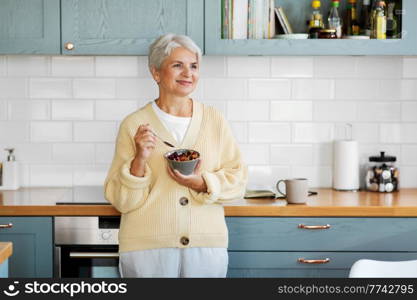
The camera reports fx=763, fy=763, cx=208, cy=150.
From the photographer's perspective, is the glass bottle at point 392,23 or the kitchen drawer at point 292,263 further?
the glass bottle at point 392,23

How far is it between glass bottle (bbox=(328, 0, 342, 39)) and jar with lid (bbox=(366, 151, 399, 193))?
66cm

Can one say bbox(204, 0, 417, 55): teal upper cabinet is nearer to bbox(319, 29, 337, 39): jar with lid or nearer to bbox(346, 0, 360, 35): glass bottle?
bbox(319, 29, 337, 39): jar with lid

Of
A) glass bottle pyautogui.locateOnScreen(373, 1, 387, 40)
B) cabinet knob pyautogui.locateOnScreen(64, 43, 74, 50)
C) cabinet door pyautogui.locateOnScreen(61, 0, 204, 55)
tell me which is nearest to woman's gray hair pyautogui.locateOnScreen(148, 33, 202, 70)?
cabinet door pyautogui.locateOnScreen(61, 0, 204, 55)

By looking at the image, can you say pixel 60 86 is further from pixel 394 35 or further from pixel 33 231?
pixel 394 35

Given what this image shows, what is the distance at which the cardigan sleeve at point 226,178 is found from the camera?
3.06 m

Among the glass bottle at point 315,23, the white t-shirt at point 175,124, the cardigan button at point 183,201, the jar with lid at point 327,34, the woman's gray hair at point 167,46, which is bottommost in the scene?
the cardigan button at point 183,201

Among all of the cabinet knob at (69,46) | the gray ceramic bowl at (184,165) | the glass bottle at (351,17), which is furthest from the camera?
the glass bottle at (351,17)

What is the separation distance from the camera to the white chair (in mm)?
2377

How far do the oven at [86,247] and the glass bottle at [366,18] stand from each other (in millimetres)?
1535

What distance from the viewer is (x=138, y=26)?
11.9 feet

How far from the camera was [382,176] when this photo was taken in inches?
153

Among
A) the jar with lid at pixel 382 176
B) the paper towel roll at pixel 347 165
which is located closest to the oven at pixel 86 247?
the paper towel roll at pixel 347 165

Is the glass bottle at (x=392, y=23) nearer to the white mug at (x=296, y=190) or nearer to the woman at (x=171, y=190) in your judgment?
the white mug at (x=296, y=190)

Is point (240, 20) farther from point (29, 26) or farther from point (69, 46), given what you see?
point (29, 26)
